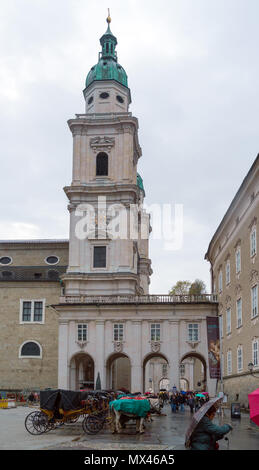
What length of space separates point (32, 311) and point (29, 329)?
80.1 inches

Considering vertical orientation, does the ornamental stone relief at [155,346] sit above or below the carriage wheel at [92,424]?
above

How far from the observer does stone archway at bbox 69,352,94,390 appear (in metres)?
57.4

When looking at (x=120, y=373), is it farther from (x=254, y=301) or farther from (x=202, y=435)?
(x=202, y=435)

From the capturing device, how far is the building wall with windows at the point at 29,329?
6650cm

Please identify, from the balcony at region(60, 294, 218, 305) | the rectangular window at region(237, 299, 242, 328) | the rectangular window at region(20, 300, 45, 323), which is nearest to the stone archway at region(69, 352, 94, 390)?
the balcony at region(60, 294, 218, 305)

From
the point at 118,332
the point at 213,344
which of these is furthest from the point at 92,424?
the point at 118,332

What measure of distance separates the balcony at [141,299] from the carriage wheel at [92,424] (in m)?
33.3

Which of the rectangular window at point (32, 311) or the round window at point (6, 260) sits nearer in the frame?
the rectangular window at point (32, 311)

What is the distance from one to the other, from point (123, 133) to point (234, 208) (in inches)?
1145

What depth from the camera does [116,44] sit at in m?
78.7

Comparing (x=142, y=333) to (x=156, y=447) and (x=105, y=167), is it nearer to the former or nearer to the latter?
(x=105, y=167)

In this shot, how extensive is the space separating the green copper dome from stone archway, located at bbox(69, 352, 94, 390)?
1290 inches

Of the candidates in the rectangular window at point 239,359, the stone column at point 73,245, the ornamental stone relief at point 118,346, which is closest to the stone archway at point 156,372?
the stone column at point 73,245

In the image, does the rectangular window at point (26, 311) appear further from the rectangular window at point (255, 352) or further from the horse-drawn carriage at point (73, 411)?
the horse-drawn carriage at point (73, 411)
